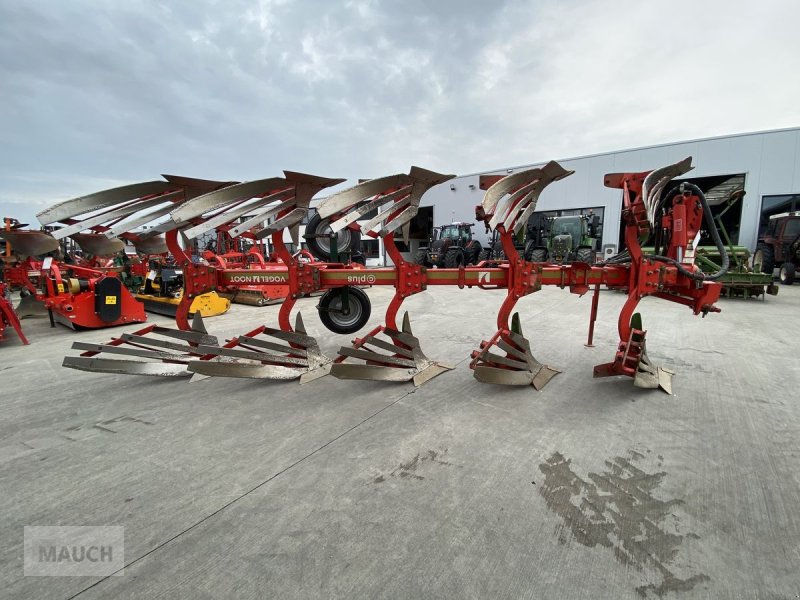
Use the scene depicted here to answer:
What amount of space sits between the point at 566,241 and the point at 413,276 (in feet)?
36.6

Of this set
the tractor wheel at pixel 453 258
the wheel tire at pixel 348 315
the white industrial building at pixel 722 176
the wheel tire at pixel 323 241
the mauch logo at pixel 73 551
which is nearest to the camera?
the mauch logo at pixel 73 551

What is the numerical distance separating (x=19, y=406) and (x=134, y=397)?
886mm

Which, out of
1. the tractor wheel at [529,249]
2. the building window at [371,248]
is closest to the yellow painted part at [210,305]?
the tractor wheel at [529,249]

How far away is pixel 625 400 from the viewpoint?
305cm

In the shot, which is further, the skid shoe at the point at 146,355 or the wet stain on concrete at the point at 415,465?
the skid shoe at the point at 146,355

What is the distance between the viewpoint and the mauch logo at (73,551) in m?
1.46

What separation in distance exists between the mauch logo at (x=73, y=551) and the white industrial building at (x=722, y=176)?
12.8 meters

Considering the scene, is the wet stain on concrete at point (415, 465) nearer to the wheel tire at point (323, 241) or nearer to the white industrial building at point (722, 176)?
the wheel tire at point (323, 241)

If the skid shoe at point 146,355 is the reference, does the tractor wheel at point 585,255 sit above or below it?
above

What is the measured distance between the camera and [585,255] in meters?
12.7

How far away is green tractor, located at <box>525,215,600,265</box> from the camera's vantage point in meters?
12.8

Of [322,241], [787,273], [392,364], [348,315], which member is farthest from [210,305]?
[787,273]

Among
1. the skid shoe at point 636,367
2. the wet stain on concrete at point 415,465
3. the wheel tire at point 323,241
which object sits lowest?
the wet stain on concrete at point 415,465

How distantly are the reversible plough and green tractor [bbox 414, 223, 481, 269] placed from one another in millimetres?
12061
